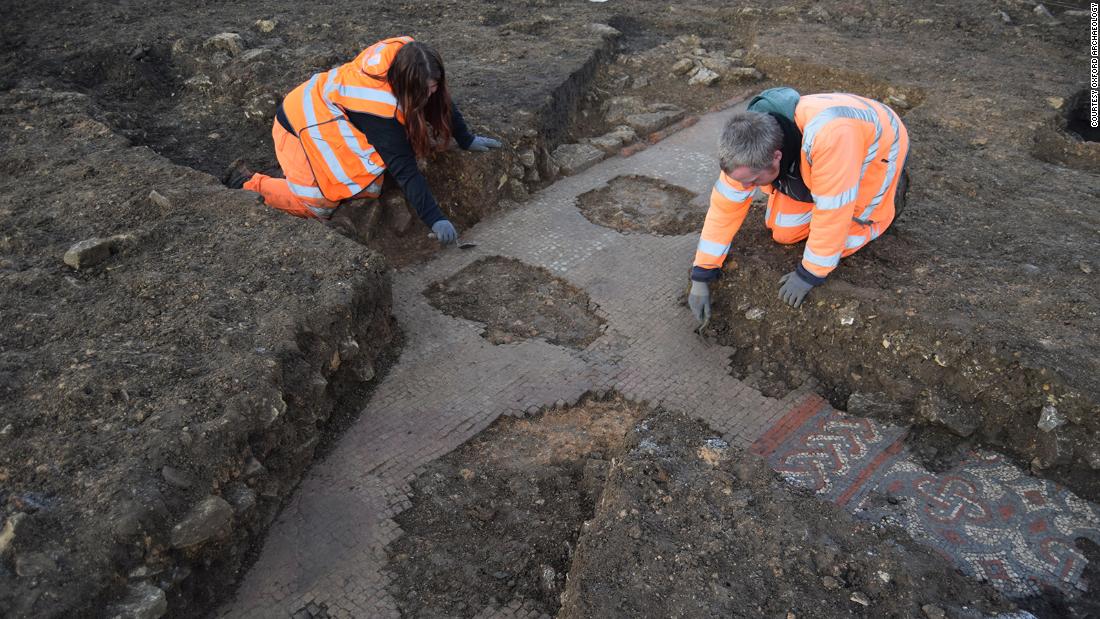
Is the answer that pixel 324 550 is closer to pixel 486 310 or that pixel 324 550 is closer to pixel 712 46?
pixel 486 310

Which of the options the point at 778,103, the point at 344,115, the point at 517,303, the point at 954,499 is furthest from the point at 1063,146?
the point at 344,115

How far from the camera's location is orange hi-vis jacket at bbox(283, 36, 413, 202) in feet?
13.3

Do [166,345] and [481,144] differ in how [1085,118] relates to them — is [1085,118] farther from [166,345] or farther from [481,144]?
[166,345]

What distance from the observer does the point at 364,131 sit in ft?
13.8

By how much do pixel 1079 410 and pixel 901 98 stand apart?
392 centimetres

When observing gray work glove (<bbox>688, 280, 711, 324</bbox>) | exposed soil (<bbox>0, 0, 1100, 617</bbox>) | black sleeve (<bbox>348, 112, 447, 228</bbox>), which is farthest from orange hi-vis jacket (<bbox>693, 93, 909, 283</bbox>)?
black sleeve (<bbox>348, 112, 447, 228</bbox>)

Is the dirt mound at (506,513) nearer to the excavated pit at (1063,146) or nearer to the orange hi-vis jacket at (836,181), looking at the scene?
the orange hi-vis jacket at (836,181)

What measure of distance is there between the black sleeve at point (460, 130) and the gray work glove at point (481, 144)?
0.13ft

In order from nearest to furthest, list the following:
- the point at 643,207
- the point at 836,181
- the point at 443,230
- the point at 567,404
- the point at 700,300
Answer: the point at 836,181 < the point at 567,404 < the point at 700,300 < the point at 443,230 < the point at 643,207

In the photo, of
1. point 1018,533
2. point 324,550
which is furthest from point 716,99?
point 324,550

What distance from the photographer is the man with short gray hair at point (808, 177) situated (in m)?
3.19

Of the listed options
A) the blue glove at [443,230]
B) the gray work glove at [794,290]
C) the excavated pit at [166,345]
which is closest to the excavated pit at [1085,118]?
the gray work glove at [794,290]

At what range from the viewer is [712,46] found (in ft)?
25.7

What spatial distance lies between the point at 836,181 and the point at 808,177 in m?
0.18
